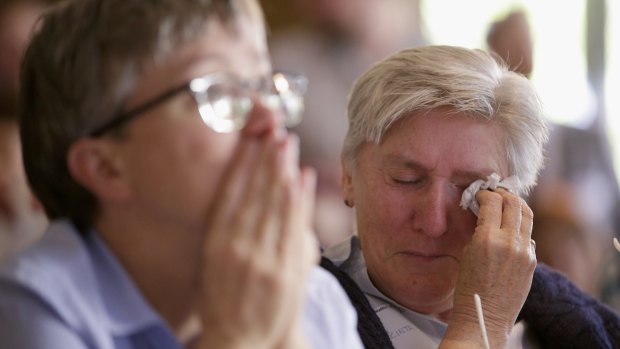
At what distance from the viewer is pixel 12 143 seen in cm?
253

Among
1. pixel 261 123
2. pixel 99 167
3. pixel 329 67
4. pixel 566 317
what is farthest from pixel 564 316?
Answer: pixel 329 67

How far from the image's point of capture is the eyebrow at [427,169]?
1784 millimetres

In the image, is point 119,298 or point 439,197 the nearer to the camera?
point 119,298

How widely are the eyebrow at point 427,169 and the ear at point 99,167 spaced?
26.9 inches

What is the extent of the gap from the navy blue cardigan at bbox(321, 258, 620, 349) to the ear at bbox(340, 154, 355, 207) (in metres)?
0.16

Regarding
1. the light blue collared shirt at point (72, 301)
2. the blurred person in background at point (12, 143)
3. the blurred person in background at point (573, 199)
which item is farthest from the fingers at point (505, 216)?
the blurred person in background at point (12, 143)

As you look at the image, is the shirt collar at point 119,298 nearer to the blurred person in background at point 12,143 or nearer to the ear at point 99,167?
the ear at point 99,167

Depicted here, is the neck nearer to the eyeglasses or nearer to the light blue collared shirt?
the light blue collared shirt

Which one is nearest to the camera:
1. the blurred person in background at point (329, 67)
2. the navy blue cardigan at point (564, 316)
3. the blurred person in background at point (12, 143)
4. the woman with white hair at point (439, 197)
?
the woman with white hair at point (439, 197)

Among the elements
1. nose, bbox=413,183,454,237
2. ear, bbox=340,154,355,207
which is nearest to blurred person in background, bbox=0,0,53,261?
ear, bbox=340,154,355,207

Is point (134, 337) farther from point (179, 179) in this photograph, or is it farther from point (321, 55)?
point (321, 55)

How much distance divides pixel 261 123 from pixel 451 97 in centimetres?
65

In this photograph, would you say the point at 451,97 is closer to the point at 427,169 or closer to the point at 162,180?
the point at 427,169

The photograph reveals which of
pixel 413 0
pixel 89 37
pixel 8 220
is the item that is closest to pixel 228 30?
pixel 89 37
